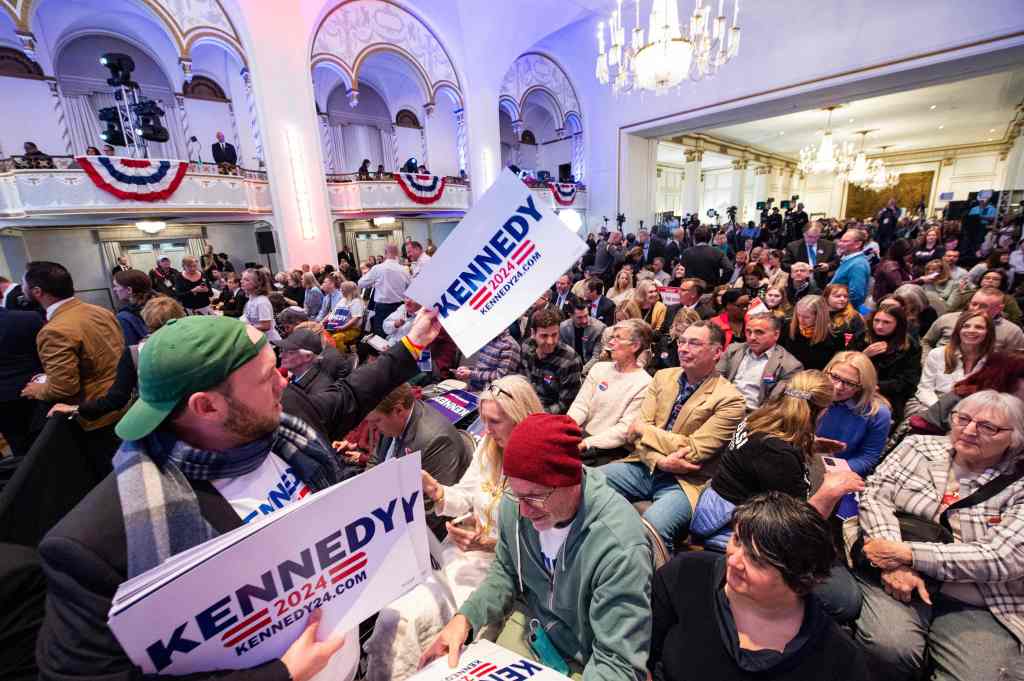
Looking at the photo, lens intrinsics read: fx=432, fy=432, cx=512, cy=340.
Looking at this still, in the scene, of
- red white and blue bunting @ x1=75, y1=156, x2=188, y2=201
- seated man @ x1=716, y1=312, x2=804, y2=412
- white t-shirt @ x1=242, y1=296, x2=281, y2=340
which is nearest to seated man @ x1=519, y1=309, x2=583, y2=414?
seated man @ x1=716, y1=312, x2=804, y2=412

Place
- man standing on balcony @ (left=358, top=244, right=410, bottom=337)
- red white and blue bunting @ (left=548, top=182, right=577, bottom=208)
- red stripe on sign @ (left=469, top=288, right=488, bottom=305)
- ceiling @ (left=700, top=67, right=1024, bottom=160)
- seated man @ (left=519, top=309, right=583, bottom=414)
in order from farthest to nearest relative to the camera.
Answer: red white and blue bunting @ (left=548, top=182, right=577, bottom=208), ceiling @ (left=700, top=67, right=1024, bottom=160), man standing on balcony @ (left=358, top=244, right=410, bottom=337), seated man @ (left=519, top=309, right=583, bottom=414), red stripe on sign @ (left=469, top=288, right=488, bottom=305)

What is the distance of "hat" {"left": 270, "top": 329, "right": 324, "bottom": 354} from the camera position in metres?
3.19

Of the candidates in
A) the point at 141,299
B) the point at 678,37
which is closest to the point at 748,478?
the point at 141,299

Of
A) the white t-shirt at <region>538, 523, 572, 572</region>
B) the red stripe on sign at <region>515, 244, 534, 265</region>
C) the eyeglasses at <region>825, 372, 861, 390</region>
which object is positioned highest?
the red stripe on sign at <region>515, 244, 534, 265</region>

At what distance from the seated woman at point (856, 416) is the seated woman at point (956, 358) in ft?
2.52

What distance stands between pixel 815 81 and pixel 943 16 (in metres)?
2.16

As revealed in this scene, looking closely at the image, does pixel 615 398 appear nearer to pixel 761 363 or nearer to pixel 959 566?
pixel 761 363

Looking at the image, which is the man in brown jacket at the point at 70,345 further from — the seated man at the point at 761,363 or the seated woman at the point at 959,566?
the seated man at the point at 761,363

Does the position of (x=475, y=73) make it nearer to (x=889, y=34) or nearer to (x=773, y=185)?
(x=889, y=34)

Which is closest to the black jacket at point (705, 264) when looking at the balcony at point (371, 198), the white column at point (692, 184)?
the balcony at point (371, 198)

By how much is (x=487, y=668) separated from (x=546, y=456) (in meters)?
0.63

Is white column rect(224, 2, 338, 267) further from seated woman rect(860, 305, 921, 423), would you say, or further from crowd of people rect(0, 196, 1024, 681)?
seated woman rect(860, 305, 921, 423)

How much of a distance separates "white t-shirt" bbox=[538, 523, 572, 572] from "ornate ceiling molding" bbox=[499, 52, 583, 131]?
17.3 m

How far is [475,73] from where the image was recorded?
13.8 metres
